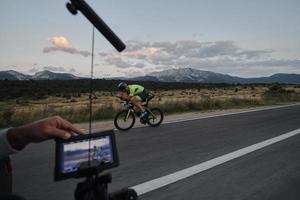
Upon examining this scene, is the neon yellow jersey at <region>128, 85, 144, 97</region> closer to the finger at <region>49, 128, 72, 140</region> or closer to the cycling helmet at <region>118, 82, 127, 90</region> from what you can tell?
the cycling helmet at <region>118, 82, 127, 90</region>

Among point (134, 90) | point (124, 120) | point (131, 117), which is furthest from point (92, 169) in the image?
point (134, 90)

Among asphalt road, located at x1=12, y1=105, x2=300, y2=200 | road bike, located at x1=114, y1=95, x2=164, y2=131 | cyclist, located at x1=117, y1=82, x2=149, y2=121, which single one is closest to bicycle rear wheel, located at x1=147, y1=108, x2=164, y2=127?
road bike, located at x1=114, y1=95, x2=164, y2=131

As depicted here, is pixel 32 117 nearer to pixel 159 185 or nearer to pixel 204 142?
pixel 204 142

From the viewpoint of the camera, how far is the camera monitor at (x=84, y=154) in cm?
188

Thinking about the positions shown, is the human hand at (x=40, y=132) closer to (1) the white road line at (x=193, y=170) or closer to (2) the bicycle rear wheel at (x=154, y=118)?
(1) the white road line at (x=193, y=170)

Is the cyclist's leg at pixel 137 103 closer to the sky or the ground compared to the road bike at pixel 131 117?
closer to the sky

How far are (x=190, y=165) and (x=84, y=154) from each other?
6209 millimetres

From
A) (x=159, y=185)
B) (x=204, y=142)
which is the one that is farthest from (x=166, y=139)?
(x=159, y=185)

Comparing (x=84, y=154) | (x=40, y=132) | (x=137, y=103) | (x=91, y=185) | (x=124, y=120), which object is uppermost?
(x=40, y=132)

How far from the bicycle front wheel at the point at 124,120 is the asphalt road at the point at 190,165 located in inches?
45.2

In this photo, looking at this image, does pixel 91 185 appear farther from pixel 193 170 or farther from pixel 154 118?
pixel 154 118

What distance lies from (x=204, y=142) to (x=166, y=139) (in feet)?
3.73

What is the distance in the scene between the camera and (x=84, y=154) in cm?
197

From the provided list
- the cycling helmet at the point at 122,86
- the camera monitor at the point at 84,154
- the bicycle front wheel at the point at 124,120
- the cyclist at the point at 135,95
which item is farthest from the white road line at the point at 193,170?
the cycling helmet at the point at 122,86
